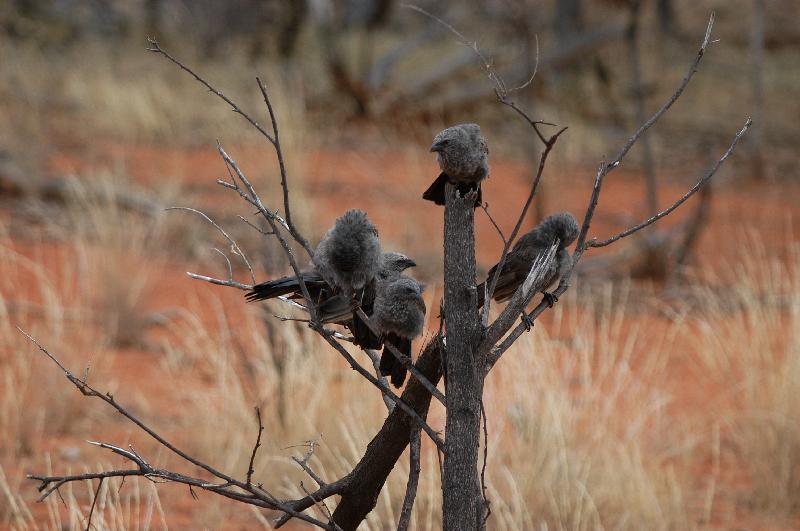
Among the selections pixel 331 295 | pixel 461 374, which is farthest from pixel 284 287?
pixel 461 374

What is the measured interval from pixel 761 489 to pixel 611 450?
609 mm

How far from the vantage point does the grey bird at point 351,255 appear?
154 cm

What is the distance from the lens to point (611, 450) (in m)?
3.81

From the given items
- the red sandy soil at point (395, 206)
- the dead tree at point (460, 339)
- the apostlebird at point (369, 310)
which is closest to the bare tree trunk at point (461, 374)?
the dead tree at point (460, 339)

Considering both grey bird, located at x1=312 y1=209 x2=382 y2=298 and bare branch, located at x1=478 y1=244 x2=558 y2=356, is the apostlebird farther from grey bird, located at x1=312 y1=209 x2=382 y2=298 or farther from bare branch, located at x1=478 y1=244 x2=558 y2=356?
bare branch, located at x1=478 y1=244 x2=558 y2=356

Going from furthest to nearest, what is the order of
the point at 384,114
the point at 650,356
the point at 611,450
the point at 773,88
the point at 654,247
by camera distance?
the point at 773,88, the point at 384,114, the point at 654,247, the point at 650,356, the point at 611,450

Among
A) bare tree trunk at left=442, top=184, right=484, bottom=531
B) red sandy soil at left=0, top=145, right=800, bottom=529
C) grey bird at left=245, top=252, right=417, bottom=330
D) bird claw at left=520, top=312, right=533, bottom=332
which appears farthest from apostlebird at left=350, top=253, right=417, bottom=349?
red sandy soil at left=0, top=145, right=800, bottom=529

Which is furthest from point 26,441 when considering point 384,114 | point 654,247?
point 384,114

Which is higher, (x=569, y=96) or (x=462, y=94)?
(x=569, y=96)

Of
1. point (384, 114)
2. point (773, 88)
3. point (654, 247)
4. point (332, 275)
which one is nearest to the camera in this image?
point (332, 275)

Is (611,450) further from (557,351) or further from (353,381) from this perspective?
(557,351)

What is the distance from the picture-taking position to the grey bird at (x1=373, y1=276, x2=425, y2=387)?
157cm

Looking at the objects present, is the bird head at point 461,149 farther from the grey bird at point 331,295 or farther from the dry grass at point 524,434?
the dry grass at point 524,434

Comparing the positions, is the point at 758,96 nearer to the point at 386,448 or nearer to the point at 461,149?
the point at 386,448
